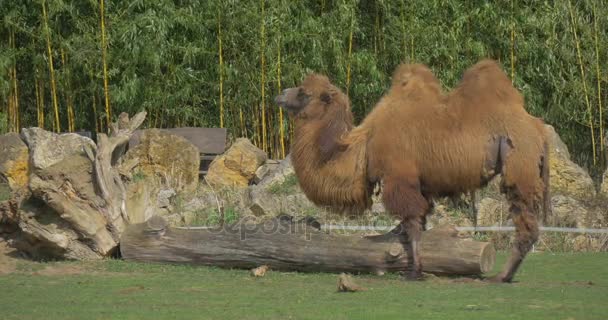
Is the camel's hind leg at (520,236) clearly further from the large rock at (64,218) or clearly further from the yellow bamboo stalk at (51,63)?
the yellow bamboo stalk at (51,63)

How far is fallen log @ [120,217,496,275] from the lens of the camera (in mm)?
9562

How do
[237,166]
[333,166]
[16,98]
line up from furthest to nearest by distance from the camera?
[16,98]
[237,166]
[333,166]

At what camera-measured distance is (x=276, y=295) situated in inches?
335

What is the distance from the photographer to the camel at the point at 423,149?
9.49m

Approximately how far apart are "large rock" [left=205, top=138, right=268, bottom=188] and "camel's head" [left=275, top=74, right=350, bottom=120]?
756cm

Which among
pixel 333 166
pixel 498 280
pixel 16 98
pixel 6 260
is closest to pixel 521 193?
pixel 498 280

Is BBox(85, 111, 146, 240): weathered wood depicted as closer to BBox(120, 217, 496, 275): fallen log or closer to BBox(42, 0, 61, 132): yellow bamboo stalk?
BBox(120, 217, 496, 275): fallen log

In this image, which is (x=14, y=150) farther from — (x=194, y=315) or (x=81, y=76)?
(x=194, y=315)

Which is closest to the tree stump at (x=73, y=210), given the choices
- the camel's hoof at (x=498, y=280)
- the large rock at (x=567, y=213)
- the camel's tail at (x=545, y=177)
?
the camel's hoof at (x=498, y=280)

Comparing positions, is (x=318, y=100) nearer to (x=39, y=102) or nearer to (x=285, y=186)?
(x=285, y=186)

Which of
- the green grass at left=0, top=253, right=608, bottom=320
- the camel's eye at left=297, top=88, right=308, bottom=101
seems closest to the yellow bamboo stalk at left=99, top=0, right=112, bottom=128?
the green grass at left=0, top=253, right=608, bottom=320

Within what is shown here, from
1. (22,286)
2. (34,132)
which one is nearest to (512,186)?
(22,286)

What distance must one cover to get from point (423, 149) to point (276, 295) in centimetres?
229

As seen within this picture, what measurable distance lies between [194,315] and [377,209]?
25.3 feet
